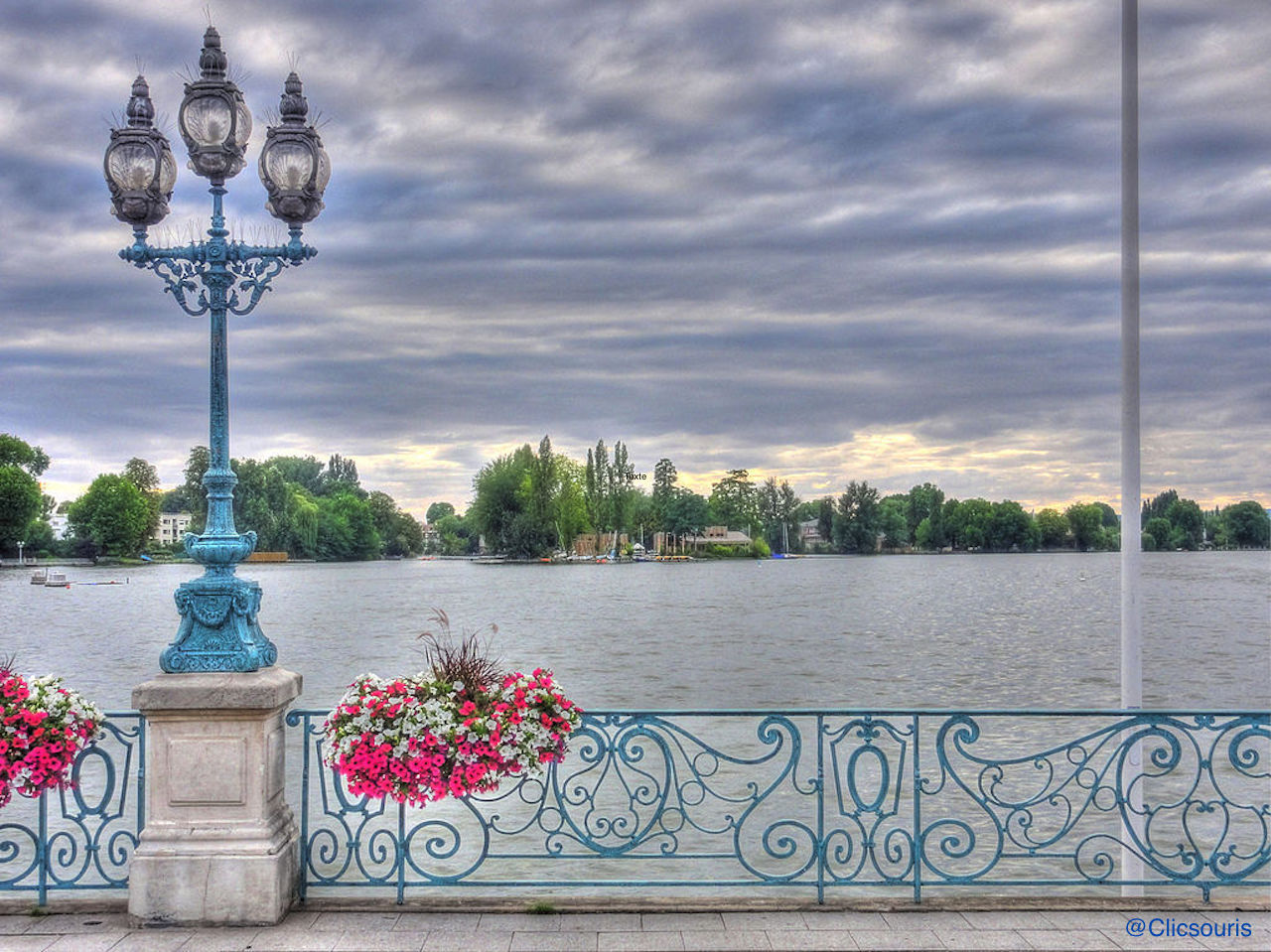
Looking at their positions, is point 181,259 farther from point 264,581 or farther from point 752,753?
point 264,581

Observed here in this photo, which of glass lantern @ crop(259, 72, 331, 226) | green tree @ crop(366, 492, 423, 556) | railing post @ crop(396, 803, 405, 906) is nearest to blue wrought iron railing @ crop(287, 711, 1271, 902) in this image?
railing post @ crop(396, 803, 405, 906)

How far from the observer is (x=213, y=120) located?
6.75m

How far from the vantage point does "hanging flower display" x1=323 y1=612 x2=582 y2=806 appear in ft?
20.4

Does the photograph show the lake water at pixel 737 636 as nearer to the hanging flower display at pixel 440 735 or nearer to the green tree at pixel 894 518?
the hanging flower display at pixel 440 735

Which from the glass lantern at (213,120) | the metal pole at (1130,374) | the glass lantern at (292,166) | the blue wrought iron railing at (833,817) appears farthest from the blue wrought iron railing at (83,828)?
the metal pole at (1130,374)

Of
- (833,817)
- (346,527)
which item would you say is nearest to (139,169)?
(833,817)

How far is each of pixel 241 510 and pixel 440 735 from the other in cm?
10526

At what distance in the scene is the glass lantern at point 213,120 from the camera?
22.1ft

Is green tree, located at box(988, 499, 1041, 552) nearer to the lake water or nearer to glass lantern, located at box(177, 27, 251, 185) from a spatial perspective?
the lake water

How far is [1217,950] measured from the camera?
18.5ft

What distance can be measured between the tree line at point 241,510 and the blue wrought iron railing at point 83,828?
224 feet

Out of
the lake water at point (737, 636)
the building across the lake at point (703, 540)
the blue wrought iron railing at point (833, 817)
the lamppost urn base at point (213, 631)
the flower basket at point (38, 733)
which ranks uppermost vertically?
the building across the lake at point (703, 540)

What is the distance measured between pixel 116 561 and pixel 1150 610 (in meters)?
109

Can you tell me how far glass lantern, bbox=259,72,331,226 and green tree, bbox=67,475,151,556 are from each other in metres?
120
